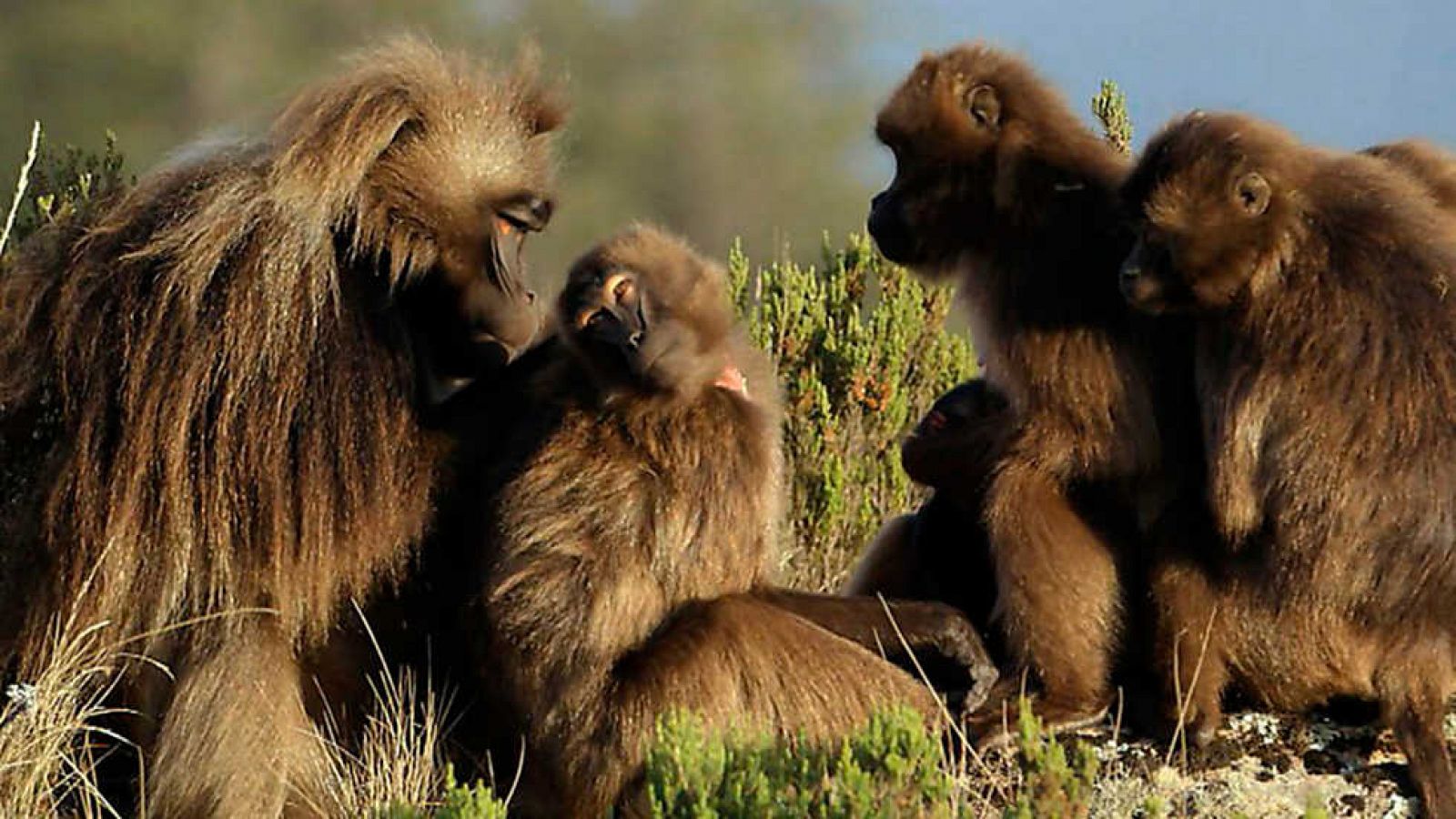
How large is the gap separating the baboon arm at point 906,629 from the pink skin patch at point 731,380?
42 centimetres

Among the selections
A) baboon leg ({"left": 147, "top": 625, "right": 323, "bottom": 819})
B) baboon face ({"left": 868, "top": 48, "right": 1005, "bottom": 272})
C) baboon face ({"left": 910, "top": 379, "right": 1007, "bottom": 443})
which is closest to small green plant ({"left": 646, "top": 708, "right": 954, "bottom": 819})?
baboon leg ({"left": 147, "top": 625, "right": 323, "bottom": 819})

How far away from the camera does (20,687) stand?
14.7 feet

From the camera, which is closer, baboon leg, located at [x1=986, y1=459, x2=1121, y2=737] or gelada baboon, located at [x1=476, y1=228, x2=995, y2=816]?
gelada baboon, located at [x1=476, y1=228, x2=995, y2=816]

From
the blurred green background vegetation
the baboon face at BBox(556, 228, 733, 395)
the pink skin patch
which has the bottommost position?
the pink skin patch

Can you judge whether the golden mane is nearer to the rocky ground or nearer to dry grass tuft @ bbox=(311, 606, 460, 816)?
dry grass tuft @ bbox=(311, 606, 460, 816)

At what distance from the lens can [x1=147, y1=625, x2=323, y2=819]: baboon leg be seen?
14.4 feet

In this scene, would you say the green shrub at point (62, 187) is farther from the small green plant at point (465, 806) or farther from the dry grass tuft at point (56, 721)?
the small green plant at point (465, 806)

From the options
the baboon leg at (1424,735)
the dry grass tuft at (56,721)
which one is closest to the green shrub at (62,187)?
the dry grass tuft at (56,721)

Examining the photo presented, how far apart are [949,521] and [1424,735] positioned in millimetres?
1258

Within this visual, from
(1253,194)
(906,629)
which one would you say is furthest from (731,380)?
(1253,194)

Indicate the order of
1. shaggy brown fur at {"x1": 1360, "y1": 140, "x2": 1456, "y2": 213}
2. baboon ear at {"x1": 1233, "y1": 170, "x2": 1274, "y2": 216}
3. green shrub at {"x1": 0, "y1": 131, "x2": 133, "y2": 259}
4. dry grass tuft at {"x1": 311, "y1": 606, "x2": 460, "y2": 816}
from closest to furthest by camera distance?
dry grass tuft at {"x1": 311, "y1": 606, "x2": 460, "y2": 816} → baboon ear at {"x1": 1233, "y1": 170, "x2": 1274, "y2": 216} → green shrub at {"x1": 0, "y1": 131, "x2": 133, "y2": 259} → shaggy brown fur at {"x1": 1360, "y1": 140, "x2": 1456, "y2": 213}

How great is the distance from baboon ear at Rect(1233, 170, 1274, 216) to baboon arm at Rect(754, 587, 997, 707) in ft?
3.47

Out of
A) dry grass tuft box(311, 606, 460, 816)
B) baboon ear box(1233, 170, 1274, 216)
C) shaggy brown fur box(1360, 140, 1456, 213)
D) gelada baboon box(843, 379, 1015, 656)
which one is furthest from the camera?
shaggy brown fur box(1360, 140, 1456, 213)

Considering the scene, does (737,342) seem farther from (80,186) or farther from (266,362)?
(80,186)
